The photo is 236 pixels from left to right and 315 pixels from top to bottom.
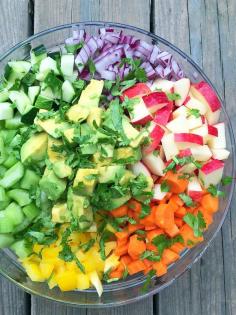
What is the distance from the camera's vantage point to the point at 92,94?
147 cm

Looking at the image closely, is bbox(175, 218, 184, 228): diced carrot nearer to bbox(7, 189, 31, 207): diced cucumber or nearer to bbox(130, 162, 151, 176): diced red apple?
bbox(130, 162, 151, 176): diced red apple

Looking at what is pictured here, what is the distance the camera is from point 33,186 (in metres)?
1.49

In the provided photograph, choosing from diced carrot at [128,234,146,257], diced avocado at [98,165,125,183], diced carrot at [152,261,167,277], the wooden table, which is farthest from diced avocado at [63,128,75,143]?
the wooden table

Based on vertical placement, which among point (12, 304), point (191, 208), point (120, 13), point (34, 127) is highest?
point (120, 13)

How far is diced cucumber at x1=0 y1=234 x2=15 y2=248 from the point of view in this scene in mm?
1516

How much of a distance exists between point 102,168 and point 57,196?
5.3 inches

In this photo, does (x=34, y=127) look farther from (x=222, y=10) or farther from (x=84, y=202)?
(x=222, y=10)

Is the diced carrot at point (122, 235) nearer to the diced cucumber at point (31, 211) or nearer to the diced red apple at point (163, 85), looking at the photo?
the diced cucumber at point (31, 211)

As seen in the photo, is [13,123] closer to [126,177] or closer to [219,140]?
[126,177]

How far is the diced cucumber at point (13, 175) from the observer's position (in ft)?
4.82

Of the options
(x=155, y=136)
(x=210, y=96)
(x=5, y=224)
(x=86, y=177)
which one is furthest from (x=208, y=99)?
(x=5, y=224)

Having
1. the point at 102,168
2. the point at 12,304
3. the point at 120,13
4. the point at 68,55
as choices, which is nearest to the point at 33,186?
the point at 102,168

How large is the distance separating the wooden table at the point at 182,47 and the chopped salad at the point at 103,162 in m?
0.24

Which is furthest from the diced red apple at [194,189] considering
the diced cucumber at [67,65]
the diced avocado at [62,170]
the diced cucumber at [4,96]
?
the diced cucumber at [4,96]
